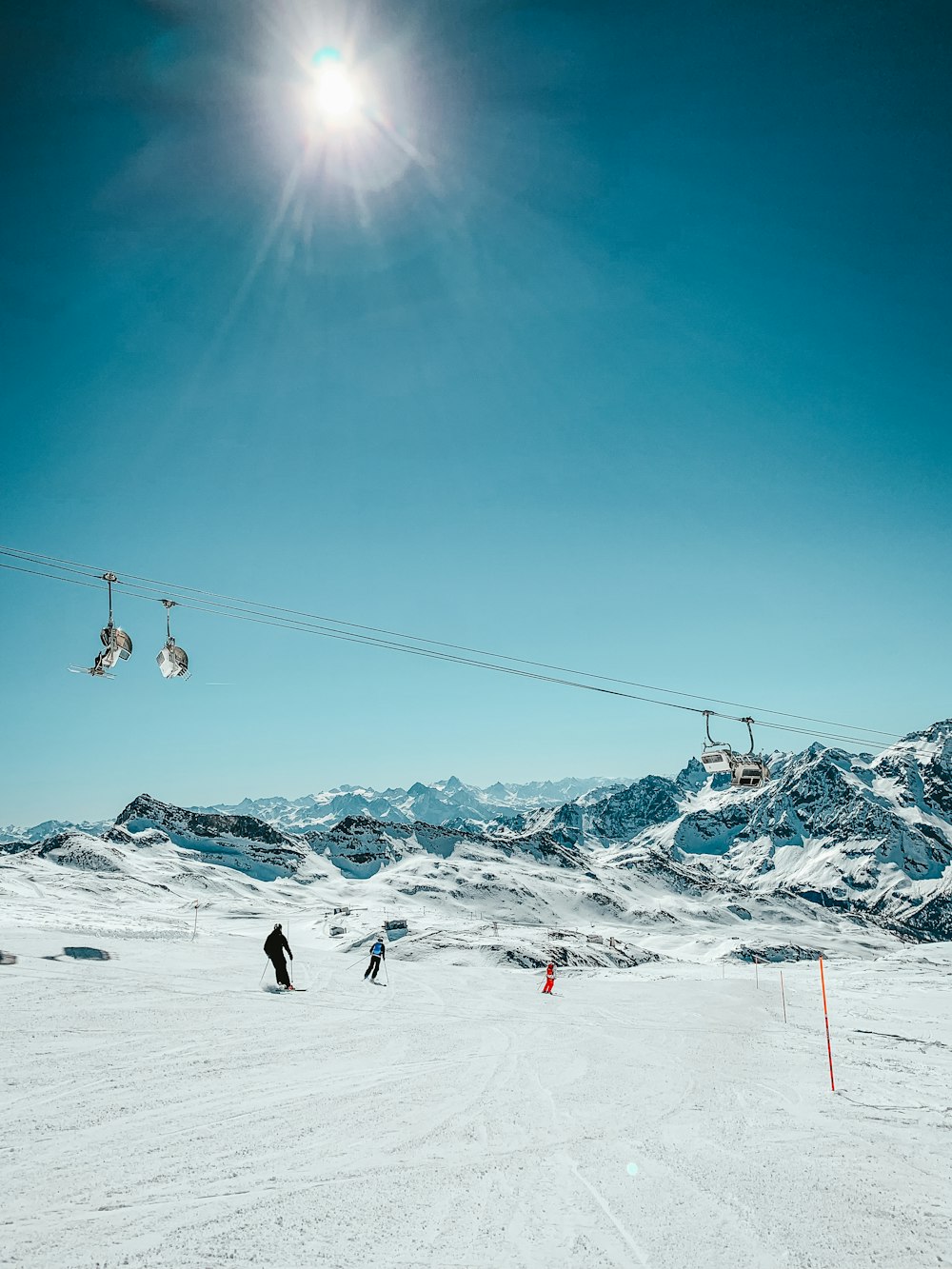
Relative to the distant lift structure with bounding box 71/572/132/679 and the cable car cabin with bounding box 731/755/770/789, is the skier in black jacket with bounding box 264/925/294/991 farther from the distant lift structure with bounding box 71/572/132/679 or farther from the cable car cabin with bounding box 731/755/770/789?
the cable car cabin with bounding box 731/755/770/789

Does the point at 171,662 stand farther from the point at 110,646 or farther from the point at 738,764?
the point at 738,764

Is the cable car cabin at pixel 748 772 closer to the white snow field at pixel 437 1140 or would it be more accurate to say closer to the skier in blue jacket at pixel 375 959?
the white snow field at pixel 437 1140

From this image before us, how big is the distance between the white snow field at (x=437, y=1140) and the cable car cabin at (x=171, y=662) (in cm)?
770

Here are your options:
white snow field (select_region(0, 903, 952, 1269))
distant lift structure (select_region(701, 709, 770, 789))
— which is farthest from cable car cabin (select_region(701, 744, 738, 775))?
white snow field (select_region(0, 903, 952, 1269))

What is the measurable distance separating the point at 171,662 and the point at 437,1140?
1223 cm

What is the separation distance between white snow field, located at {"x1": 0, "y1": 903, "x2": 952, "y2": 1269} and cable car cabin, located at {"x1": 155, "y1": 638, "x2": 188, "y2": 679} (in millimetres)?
7697

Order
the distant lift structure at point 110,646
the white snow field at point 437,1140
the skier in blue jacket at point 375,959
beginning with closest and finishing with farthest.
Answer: the white snow field at point 437,1140
the distant lift structure at point 110,646
the skier in blue jacket at point 375,959

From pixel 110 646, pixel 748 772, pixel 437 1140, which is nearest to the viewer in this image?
pixel 437 1140

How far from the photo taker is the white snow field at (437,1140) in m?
6.57

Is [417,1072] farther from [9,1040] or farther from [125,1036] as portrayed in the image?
[9,1040]

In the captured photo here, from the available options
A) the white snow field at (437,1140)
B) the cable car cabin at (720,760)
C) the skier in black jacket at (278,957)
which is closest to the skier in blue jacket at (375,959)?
the skier in black jacket at (278,957)

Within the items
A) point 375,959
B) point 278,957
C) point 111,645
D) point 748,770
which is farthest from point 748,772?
point 111,645

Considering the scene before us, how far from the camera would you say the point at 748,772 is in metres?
21.8

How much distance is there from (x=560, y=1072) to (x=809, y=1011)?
1771 centimetres
